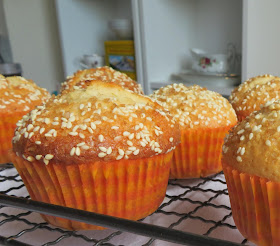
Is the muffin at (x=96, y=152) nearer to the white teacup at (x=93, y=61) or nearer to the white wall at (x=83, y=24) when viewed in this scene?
the white teacup at (x=93, y=61)

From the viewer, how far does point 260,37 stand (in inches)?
97.8

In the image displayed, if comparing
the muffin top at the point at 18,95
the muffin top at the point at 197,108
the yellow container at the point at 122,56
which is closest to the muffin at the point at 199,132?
the muffin top at the point at 197,108

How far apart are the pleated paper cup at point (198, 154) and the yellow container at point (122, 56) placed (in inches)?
81.6

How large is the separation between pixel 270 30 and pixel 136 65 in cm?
123

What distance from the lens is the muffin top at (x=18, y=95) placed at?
1.43 meters

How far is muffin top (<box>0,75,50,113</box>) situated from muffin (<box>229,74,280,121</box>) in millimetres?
934

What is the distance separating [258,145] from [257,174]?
0.07m

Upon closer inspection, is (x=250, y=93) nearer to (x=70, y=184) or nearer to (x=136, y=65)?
(x=70, y=184)

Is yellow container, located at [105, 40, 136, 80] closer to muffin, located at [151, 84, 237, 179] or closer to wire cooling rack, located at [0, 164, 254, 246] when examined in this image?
muffin, located at [151, 84, 237, 179]

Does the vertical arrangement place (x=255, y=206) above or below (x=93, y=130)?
below

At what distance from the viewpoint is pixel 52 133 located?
0.91 meters

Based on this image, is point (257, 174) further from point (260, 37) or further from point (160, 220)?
point (260, 37)

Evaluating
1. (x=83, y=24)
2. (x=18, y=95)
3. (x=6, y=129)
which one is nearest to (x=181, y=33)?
(x=83, y=24)

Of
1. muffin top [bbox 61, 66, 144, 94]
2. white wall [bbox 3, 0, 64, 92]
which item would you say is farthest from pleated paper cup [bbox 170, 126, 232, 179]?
white wall [bbox 3, 0, 64, 92]
